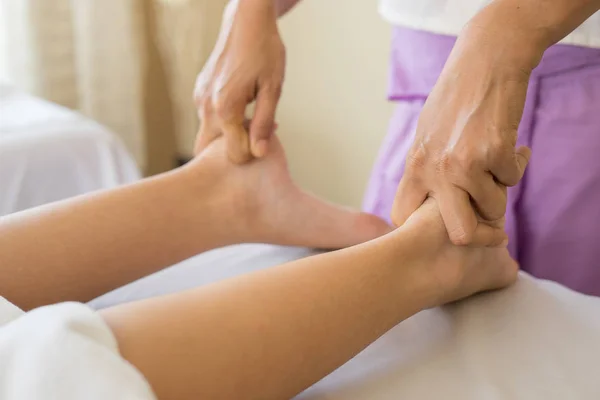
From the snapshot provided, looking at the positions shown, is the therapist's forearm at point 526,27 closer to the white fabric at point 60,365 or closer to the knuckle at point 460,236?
the knuckle at point 460,236

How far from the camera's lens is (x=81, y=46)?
1.73 meters

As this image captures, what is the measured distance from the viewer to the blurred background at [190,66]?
1.63 m

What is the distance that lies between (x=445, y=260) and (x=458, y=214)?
0.07 metres

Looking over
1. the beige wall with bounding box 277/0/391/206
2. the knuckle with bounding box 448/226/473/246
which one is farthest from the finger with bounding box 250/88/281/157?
the beige wall with bounding box 277/0/391/206

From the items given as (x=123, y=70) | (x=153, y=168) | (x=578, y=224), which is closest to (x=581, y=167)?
(x=578, y=224)

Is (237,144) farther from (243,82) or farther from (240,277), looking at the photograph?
(240,277)

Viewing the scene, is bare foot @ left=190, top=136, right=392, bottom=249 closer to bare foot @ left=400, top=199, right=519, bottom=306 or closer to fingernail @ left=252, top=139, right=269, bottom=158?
fingernail @ left=252, top=139, right=269, bottom=158

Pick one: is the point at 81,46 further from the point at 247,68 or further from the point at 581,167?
the point at 581,167

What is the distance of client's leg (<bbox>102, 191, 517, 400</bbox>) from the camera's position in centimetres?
52

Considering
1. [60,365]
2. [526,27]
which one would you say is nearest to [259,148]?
[526,27]

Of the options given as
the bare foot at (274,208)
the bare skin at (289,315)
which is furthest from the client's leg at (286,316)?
the bare foot at (274,208)

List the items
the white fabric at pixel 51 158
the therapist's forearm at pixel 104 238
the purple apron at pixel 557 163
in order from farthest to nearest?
the white fabric at pixel 51 158
the purple apron at pixel 557 163
the therapist's forearm at pixel 104 238

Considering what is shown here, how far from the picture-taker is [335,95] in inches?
68.0

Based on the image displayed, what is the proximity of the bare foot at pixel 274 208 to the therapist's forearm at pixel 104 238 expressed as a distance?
0.03m
